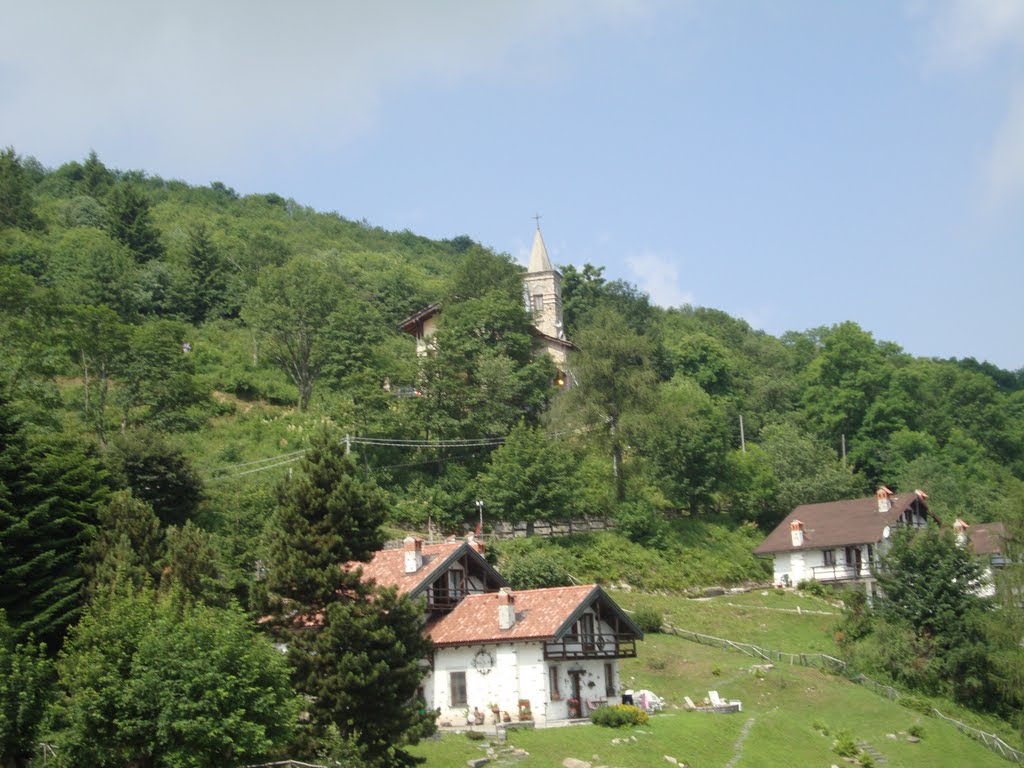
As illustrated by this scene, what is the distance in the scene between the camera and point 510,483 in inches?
2329

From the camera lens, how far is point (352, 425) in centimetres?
6312

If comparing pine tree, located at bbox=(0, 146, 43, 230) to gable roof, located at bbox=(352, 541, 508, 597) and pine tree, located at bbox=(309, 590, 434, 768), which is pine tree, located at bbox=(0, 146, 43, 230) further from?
pine tree, located at bbox=(309, 590, 434, 768)

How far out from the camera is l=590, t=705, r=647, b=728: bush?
36.5m

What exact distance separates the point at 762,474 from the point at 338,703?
154 ft

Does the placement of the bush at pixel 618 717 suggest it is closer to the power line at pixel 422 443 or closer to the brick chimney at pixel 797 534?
the power line at pixel 422 443

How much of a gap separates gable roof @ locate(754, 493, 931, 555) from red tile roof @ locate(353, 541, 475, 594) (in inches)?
1068

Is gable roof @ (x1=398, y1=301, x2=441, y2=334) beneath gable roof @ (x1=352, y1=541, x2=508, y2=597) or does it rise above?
above

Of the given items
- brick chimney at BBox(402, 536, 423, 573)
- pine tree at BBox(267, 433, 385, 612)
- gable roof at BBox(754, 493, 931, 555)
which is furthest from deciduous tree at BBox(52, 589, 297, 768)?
gable roof at BBox(754, 493, 931, 555)

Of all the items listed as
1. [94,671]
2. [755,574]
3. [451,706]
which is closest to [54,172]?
[755,574]

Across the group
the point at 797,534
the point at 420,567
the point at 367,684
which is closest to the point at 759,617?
the point at 797,534

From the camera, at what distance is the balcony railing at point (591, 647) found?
128 feet

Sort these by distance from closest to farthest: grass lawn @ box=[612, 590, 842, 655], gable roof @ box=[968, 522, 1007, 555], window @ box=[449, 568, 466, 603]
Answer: window @ box=[449, 568, 466, 603], grass lawn @ box=[612, 590, 842, 655], gable roof @ box=[968, 522, 1007, 555]

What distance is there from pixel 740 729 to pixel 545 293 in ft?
174

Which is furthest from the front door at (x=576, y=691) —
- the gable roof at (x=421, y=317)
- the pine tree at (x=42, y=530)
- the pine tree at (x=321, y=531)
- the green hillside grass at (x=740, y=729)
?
the gable roof at (x=421, y=317)
